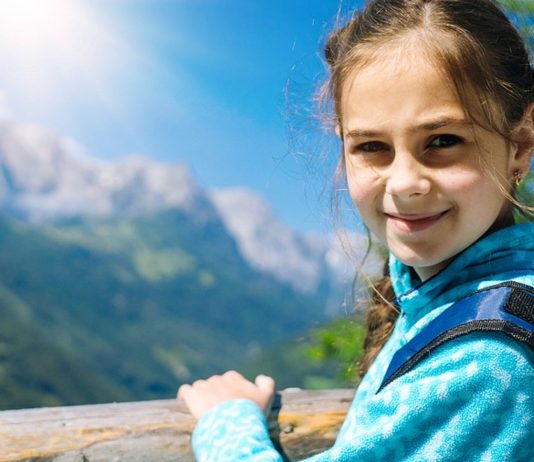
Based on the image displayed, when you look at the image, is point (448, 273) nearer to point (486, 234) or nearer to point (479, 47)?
point (486, 234)

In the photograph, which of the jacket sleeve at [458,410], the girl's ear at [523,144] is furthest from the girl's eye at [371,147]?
the jacket sleeve at [458,410]

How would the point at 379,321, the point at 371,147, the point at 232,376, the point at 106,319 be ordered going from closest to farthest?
the point at 371,147 < the point at 232,376 < the point at 379,321 < the point at 106,319

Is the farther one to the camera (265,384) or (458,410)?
(265,384)

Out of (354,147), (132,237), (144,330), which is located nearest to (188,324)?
(144,330)

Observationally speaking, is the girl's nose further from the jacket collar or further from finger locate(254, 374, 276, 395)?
finger locate(254, 374, 276, 395)

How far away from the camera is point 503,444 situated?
1271mm

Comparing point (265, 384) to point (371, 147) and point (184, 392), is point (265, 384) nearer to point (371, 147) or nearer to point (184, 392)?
point (184, 392)

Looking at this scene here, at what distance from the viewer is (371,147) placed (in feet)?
5.14

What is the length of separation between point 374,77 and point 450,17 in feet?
0.75

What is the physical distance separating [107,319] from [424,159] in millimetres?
155087

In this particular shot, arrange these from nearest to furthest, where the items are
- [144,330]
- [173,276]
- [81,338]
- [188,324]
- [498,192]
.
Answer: [498,192] < [81,338] < [144,330] < [188,324] < [173,276]

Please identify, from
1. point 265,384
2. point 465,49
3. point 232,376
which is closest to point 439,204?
point 465,49

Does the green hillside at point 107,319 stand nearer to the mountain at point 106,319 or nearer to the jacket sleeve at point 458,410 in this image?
the mountain at point 106,319

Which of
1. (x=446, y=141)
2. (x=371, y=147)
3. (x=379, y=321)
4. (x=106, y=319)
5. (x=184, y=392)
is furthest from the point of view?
(x=106, y=319)
